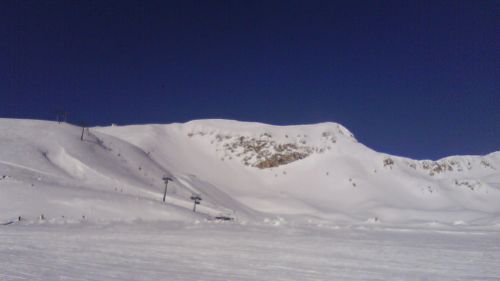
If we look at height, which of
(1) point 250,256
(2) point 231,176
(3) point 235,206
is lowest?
(1) point 250,256

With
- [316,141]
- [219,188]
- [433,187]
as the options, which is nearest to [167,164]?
[219,188]

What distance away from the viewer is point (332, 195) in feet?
210

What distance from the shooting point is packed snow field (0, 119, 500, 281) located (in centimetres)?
862

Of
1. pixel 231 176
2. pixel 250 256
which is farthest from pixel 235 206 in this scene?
pixel 250 256

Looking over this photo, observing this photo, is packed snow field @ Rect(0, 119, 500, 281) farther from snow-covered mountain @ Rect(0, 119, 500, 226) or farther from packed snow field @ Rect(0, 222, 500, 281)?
snow-covered mountain @ Rect(0, 119, 500, 226)

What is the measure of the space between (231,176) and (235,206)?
1971cm

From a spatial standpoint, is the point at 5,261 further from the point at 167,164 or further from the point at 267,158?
the point at 267,158

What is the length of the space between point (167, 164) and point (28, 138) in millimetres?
22888

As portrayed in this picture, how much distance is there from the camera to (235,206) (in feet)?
173

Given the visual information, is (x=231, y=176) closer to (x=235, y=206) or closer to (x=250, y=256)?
(x=235, y=206)

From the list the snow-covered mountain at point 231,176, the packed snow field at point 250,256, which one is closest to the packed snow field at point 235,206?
the packed snow field at point 250,256

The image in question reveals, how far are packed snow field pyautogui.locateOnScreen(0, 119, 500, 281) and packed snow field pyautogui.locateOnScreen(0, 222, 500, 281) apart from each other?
0.15ft

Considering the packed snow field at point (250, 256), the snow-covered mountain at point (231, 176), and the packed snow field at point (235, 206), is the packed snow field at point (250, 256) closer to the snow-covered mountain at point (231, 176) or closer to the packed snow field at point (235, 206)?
the packed snow field at point (235, 206)

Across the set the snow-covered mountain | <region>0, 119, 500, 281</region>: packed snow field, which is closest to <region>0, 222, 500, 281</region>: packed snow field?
<region>0, 119, 500, 281</region>: packed snow field
